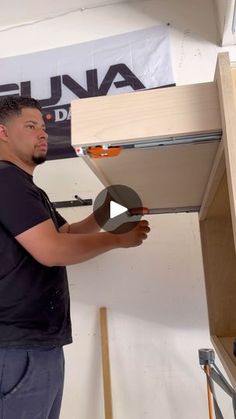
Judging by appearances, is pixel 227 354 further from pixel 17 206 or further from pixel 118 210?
pixel 17 206

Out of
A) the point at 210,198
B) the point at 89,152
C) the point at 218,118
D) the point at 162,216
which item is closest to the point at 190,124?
the point at 218,118

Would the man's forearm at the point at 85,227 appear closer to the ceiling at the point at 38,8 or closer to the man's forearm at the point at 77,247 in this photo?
the man's forearm at the point at 77,247

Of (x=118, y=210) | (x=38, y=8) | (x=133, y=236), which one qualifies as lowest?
(x=133, y=236)

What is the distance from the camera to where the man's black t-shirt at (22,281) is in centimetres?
79

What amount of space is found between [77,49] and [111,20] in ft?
0.71

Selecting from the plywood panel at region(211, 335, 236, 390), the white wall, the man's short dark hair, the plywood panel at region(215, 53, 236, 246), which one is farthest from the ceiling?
the plywood panel at region(211, 335, 236, 390)

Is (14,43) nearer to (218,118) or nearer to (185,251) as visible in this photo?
(185,251)

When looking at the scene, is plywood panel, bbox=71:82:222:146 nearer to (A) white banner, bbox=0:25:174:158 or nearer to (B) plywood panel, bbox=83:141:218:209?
(B) plywood panel, bbox=83:141:218:209

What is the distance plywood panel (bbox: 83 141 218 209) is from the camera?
24.6 inches

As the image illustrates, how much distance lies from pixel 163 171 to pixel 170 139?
27 cm

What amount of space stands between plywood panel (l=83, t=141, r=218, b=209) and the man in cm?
13

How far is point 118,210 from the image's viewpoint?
103 centimetres

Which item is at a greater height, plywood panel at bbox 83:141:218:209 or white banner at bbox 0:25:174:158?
white banner at bbox 0:25:174:158

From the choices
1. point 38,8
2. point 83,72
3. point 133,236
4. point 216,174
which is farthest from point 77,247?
point 38,8
